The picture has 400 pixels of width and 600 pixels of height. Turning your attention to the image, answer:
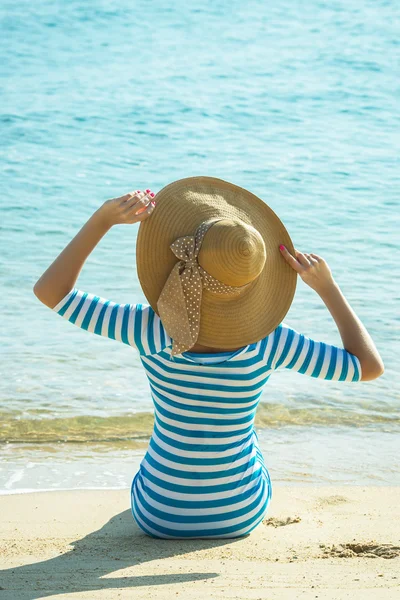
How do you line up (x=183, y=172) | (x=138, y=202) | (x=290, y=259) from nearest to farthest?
(x=138, y=202)
(x=290, y=259)
(x=183, y=172)

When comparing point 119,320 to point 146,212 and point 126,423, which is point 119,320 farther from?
point 126,423

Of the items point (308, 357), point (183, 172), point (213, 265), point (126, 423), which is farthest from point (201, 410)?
point (183, 172)

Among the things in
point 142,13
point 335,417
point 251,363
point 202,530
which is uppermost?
point 142,13

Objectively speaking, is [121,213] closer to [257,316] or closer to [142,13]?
[257,316]

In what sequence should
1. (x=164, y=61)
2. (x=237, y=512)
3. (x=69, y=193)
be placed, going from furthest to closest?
(x=164, y=61) < (x=69, y=193) < (x=237, y=512)

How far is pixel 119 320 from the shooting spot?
281 cm

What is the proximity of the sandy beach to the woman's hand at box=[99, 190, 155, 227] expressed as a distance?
107 centimetres

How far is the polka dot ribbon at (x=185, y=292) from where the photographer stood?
271cm

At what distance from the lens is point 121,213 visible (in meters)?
2.81

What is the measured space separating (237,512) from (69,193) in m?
7.78

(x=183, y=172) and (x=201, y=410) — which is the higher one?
(x=201, y=410)

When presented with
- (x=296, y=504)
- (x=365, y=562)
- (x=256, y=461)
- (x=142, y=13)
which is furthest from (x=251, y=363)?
(x=142, y=13)

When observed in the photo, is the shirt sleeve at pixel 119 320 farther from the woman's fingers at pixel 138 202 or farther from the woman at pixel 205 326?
the woman's fingers at pixel 138 202

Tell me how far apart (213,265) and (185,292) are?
0.40ft
